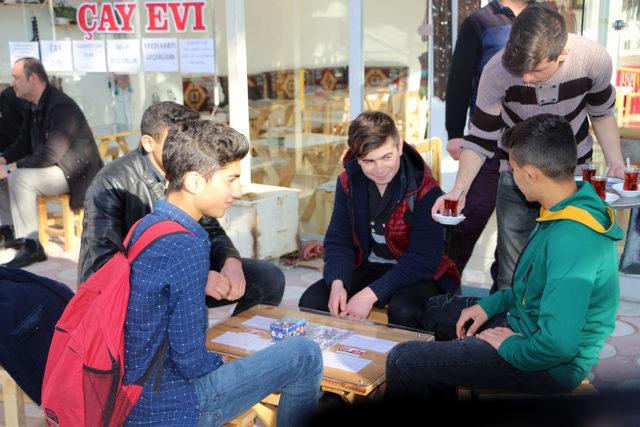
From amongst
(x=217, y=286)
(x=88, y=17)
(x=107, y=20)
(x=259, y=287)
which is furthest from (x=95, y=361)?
(x=88, y=17)

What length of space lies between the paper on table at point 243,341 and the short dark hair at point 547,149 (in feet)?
3.55

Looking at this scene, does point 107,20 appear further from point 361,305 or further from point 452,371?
point 452,371

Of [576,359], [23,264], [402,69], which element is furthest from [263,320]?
[23,264]

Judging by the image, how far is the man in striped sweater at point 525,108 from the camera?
3068mm

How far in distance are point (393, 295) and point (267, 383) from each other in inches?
40.5

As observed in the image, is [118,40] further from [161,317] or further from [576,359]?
[576,359]

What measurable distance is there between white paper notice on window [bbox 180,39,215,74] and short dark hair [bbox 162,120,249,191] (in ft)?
11.3

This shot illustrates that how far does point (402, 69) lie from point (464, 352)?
118 inches

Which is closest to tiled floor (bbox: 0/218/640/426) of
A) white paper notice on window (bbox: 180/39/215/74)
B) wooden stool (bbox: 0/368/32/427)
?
wooden stool (bbox: 0/368/32/427)

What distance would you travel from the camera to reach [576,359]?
7.16ft

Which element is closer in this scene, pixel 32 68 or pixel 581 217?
pixel 581 217

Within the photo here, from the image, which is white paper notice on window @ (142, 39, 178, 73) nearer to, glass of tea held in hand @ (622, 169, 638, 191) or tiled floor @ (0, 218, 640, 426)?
tiled floor @ (0, 218, 640, 426)

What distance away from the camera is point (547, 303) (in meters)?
2.08

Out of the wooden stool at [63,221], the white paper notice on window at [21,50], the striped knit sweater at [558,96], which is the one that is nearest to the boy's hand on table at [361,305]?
the striped knit sweater at [558,96]
